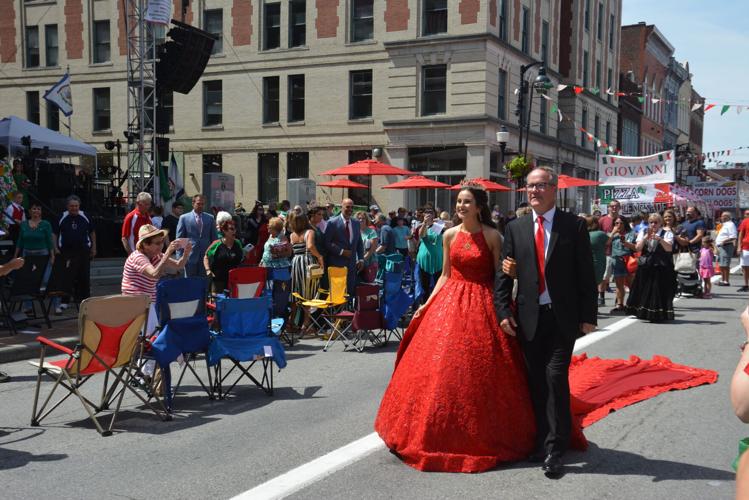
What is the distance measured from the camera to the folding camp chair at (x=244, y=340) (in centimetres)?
666

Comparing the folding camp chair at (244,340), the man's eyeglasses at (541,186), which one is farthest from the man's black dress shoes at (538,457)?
the folding camp chair at (244,340)

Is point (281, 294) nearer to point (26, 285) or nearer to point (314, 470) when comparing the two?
point (26, 285)

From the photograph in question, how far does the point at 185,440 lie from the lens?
5.52m

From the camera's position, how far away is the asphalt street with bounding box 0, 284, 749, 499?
4453mm

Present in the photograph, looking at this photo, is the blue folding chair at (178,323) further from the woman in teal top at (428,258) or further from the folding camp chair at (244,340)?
the woman in teal top at (428,258)

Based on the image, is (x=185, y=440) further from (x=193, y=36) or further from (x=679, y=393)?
(x=193, y=36)

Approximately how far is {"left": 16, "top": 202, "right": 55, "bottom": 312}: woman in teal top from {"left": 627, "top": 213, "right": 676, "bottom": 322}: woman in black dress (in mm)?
9567

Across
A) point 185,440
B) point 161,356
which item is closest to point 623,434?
point 185,440

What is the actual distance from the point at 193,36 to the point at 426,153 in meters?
11.9

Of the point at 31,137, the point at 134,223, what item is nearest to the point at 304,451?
the point at 134,223

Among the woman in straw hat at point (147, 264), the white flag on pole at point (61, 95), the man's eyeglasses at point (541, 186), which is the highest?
the white flag on pole at point (61, 95)

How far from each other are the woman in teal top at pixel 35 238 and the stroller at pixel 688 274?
12.6m

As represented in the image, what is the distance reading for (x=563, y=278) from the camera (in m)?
4.71

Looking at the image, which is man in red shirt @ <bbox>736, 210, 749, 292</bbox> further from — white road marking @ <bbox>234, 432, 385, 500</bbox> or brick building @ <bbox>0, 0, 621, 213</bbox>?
white road marking @ <bbox>234, 432, 385, 500</bbox>
